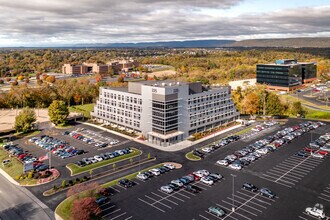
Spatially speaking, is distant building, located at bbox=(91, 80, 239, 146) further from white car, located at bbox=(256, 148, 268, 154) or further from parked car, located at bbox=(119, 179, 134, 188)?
parked car, located at bbox=(119, 179, 134, 188)

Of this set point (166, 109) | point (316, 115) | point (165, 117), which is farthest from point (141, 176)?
point (316, 115)

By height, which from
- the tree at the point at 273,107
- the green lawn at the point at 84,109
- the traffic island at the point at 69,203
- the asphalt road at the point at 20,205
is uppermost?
the tree at the point at 273,107

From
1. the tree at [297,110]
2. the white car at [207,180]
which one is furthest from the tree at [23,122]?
the tree at [297,110]

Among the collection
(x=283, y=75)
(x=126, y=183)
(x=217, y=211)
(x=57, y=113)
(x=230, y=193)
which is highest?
(x=283, y=75)

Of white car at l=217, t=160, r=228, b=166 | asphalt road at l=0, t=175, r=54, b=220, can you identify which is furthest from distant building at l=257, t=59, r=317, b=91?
asphalt road at l=0, t=175, r=54, b=220

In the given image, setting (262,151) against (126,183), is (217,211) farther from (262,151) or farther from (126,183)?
(262,151)

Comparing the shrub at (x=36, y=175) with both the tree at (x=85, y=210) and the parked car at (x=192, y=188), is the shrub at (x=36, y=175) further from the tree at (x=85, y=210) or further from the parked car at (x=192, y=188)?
the parked car at (x=192, y=188)
